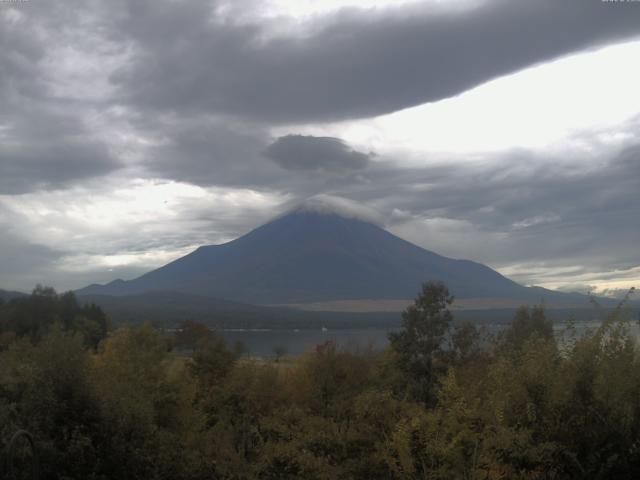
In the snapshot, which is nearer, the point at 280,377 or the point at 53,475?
the point at 53,475

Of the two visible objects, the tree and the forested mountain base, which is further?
the tree

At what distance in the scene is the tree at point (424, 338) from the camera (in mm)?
38125

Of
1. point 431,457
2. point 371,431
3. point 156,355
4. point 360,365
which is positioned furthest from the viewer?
point 360,365

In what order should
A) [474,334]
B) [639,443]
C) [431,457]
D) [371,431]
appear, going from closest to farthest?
1. [639,443]
2. [431,457]
3. [371,431]
4. [474,334]

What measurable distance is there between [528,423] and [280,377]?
35684 millimetres

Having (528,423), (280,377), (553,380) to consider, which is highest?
(553,380)

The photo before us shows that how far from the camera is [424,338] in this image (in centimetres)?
4031

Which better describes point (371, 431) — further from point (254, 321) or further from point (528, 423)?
point (254, 321)

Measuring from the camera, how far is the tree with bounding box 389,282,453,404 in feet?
125

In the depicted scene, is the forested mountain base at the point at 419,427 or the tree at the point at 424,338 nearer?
the forested mountain base at the point at 419,427

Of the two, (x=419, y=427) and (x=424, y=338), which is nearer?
(x=419, y=427)

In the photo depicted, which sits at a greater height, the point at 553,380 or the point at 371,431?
the point at 553,380

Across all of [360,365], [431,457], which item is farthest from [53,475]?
[360,365]

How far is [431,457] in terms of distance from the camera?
37.2ft
